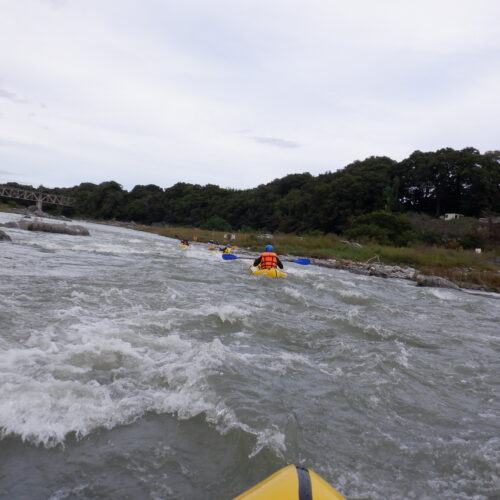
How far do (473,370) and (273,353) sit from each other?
8.43ft

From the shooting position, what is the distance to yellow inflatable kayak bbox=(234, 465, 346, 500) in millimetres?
1749

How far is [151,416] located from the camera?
322 centimetres

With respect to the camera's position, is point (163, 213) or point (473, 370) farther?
point (163, 213)

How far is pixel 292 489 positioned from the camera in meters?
1.77

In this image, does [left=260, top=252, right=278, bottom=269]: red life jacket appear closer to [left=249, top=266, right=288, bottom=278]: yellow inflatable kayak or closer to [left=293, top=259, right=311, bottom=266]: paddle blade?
[left=249, top=266, right=288, bottom=278]: yellow inflatable kayak

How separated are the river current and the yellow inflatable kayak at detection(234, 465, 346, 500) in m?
0.79

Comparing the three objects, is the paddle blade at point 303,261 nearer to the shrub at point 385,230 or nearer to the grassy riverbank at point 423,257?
the grassy riverbank at point 423,257

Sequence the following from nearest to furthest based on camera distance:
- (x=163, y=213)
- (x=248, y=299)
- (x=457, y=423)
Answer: (x=457, y=423)
(x=248, y=299)
(x=163, y=213)

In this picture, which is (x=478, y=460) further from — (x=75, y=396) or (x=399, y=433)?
(x=75, y=396)

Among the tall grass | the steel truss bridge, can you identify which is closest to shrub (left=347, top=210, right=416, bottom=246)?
the tall grass

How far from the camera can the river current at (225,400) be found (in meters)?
2.63

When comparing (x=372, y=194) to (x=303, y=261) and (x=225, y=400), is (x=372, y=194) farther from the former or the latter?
(x=225, y=400)

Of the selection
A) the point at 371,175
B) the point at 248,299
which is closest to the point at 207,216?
the point at 371,175

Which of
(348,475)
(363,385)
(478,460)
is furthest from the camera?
(363,385)
